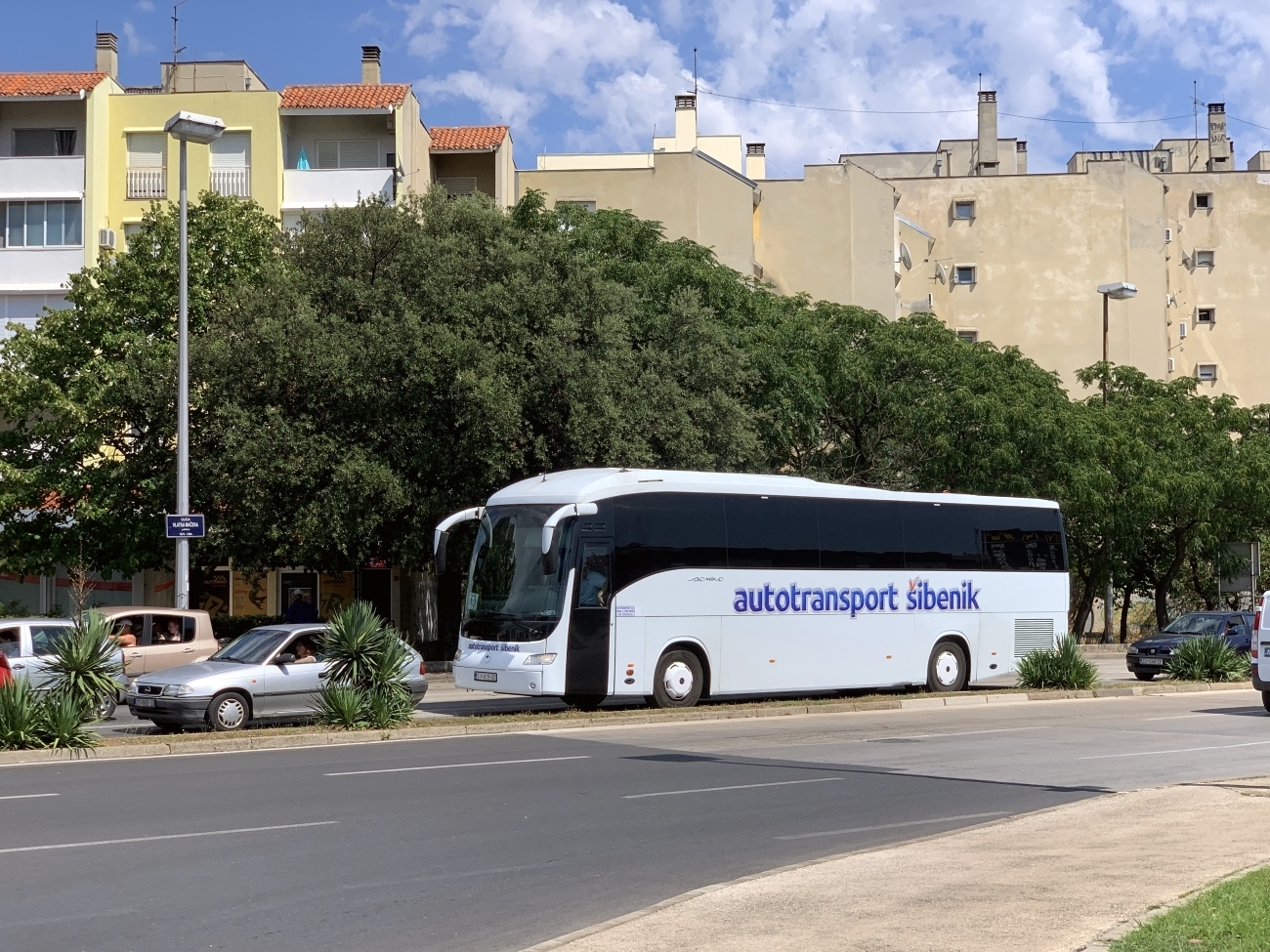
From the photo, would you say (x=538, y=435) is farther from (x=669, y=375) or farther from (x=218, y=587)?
(x=218, y=587)

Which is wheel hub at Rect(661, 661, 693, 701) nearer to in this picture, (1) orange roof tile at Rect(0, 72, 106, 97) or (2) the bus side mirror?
(2) the bus side mirror

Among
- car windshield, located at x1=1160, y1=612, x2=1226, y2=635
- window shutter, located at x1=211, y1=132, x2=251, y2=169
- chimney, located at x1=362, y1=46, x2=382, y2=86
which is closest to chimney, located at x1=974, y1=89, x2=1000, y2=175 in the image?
chimney, located at x1=362, y1=46, x2=382, y2=86

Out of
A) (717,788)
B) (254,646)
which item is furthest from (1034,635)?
(717,788)

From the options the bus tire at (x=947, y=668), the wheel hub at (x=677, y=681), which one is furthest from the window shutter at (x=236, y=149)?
the wheel hub at (x=677, y=681)

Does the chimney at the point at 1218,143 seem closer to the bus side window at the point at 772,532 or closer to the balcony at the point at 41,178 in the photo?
the balcony at the point at 41,178

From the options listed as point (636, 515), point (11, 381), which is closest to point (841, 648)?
point (636, 515)

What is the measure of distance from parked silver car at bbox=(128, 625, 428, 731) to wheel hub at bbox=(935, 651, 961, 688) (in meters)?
10.1

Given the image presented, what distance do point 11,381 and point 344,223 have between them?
8.80 m

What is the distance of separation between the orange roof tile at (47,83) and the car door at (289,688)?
115 ft

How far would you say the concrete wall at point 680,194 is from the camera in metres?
58.4

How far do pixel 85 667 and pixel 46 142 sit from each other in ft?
124

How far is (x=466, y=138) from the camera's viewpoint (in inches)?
2159

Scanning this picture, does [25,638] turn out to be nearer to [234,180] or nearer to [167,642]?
[167,642]

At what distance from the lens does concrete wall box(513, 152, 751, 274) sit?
2301 inches
